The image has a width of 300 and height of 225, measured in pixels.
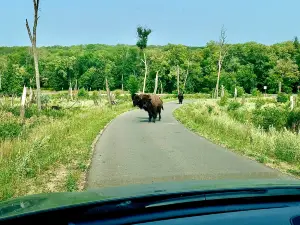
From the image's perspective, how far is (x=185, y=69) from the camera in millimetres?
104312

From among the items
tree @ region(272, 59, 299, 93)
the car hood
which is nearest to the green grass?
the car hood

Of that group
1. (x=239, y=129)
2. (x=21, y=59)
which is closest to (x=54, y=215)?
(x=239, y=129)

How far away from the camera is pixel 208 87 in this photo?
103m

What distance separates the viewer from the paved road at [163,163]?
360 inches

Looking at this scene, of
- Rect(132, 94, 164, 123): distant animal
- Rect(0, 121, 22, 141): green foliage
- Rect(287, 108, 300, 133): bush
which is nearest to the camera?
Rect(0, 121, 22, 141): green foliage

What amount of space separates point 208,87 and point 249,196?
10108cm

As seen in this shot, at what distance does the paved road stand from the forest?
255 feet

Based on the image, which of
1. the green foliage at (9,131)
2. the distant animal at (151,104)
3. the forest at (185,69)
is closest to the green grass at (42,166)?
the green foliage at (9,131)

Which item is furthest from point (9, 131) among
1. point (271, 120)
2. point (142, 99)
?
point (271, 120)

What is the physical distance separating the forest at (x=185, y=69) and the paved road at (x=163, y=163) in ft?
255

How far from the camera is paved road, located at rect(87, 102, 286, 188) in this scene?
9.15 metres

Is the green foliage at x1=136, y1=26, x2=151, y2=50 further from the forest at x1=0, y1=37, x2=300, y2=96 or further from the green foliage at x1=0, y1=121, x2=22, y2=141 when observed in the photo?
the green foliage at x1=0, y1=121, x2=22, y2=141

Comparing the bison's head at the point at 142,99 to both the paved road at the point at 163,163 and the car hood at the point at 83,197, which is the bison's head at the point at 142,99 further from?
the car hood at the point at 83,197

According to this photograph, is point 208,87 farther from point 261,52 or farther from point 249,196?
point 249,196
